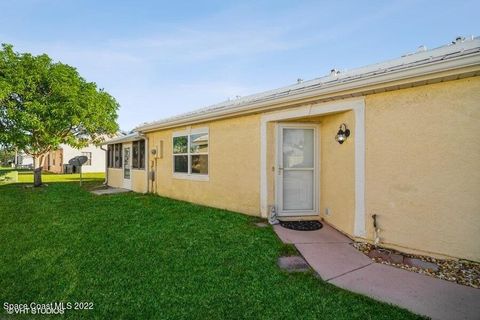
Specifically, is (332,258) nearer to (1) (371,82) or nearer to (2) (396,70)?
(1) (371,82)

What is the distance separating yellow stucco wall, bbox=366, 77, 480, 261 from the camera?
3670mm

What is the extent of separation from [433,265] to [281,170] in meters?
3.26

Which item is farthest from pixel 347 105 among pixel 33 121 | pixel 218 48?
pixel 33 121

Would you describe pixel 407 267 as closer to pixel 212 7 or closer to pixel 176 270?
pixel 176 270

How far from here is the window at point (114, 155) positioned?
1416cm

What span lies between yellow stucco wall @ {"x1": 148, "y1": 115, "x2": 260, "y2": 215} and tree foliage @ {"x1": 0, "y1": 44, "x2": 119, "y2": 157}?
28.0 ft

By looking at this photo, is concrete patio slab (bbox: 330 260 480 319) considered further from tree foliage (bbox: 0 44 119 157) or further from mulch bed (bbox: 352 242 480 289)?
tree foliage (bbox: 0 44 119 157)

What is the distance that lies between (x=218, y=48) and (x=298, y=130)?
6434 millimetres

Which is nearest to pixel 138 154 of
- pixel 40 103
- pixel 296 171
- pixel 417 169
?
pixel 40 103

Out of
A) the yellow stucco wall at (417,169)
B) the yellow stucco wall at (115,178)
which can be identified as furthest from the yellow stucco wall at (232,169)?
the yellow stucco wall at (115,178)

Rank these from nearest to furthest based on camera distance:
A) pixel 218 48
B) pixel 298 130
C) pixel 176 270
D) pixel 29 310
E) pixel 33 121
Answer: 1. pixel 29 310
2. pixel 176 270
3. pixel 298 130
4. pixel 218 48
5. pixel 33 121

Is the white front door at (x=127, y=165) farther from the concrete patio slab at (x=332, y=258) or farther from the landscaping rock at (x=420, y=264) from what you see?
the landscaping rock at (x=420, y=264)

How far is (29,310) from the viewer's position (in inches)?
107

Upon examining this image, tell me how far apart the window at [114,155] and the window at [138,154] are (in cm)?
201
